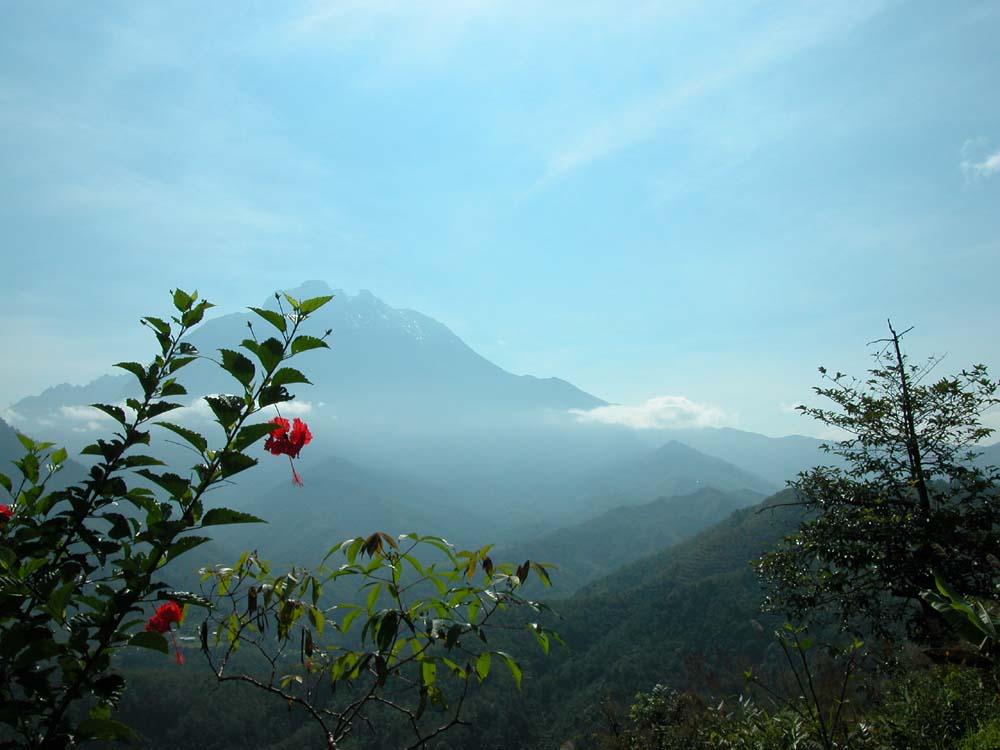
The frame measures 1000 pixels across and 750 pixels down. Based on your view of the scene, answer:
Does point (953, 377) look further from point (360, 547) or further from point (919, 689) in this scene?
point (360, 547)

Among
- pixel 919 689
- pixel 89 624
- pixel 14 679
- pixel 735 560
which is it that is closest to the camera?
pixel 14 679

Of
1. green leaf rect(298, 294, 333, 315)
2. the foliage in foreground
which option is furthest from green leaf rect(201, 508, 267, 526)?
green leaf rect(298, 294, 333, 315)

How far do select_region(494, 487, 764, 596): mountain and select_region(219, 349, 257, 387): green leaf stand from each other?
150m

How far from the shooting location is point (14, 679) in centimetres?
147

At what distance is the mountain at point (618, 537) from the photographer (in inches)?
6319

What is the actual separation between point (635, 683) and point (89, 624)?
192 feet

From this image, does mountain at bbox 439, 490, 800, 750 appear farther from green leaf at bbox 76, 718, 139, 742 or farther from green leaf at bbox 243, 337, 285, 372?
green leaf at bbox 243, 337, 285, 372

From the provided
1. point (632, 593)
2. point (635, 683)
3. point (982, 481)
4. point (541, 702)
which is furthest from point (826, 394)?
point (632, 593)

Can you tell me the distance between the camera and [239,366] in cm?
165

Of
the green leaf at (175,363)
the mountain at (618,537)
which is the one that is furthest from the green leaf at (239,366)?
the mountain at (618,537)

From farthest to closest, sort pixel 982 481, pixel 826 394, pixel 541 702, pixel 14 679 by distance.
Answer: pixel 541 702
pixel 826 394
pixel 982 481
pixel 14 679

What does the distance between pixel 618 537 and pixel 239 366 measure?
7478 inches

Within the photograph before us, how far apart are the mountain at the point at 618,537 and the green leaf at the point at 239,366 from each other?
492ft

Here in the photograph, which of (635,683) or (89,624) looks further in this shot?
(635,683)
